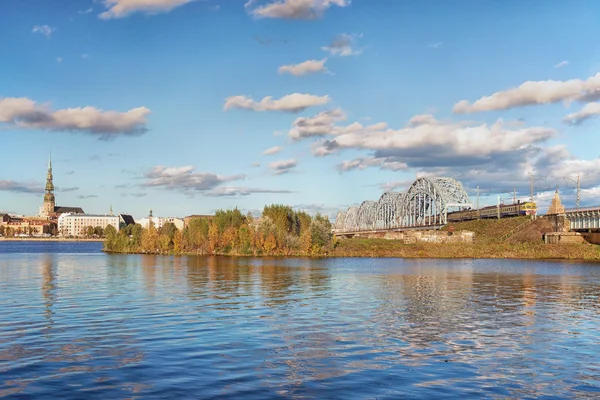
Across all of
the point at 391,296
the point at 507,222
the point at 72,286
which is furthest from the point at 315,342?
the point at 507,222

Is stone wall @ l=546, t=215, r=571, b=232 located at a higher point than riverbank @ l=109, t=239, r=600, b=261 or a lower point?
higher

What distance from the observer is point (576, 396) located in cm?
1939

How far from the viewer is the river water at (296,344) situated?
66.2 ft

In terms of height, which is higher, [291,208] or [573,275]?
[291,208]

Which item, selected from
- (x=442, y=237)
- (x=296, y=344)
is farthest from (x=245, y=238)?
(x=296, y=344)

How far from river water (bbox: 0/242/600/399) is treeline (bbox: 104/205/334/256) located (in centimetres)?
8561

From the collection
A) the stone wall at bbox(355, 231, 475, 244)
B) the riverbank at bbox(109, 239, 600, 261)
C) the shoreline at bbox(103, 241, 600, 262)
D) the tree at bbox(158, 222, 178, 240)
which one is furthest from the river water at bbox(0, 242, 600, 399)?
the stone wall at bbox(355, 231, 475, 244)

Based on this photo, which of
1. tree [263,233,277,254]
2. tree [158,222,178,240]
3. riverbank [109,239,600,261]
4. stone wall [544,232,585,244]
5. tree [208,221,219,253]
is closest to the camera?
riverbank [109,239,600,261]

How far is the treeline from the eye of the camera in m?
139

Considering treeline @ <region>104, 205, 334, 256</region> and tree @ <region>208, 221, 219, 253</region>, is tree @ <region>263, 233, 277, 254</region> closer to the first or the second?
treeline @ <region>104, 205, 334, 256</region>

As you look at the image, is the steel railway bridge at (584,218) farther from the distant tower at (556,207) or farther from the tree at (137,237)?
the tree at (137,237)

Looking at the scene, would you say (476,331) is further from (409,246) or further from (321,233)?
(409,246)

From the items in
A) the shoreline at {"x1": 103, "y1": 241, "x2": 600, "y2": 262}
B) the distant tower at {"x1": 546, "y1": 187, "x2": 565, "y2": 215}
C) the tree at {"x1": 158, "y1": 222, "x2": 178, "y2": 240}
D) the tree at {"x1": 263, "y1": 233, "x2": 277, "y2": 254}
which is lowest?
the shoreline at {"x1": 103, "y1": 241, "x2": 600, "y2": 262}

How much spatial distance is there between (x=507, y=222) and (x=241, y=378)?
565 feet
